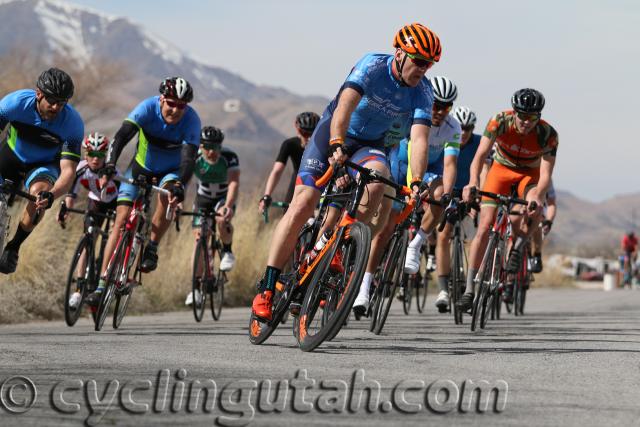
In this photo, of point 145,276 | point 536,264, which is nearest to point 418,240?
point 536,264

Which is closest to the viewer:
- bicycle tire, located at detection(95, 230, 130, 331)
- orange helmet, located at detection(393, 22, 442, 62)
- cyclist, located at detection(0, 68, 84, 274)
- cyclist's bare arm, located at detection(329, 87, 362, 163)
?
cyclist's bare arm, located at detection(329, 87, 362, 163)

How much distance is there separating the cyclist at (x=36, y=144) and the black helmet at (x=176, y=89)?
1.18m

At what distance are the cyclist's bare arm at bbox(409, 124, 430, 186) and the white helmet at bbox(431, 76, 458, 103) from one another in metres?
3.83

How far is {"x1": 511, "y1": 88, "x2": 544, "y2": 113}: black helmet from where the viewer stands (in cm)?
1143

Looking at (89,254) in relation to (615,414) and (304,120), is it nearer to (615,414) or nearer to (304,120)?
(304,120)

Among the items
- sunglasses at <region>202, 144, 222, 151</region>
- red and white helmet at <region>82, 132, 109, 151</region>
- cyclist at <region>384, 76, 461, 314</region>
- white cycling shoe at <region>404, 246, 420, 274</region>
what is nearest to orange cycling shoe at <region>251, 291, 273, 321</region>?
white cycling shoe at <region>404, 246, 420, 274</region>

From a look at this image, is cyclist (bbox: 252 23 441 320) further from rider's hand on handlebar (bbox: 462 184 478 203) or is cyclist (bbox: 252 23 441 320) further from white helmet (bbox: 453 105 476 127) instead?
white helmet (bbox: 453 105 476 127)

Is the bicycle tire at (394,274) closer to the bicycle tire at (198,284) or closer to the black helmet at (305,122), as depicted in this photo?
the black helmet at (305,122)

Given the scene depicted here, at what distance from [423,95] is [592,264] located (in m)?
88.4

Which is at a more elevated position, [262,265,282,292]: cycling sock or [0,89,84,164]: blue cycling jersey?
[0,89,84,164]: blue cycling jersey

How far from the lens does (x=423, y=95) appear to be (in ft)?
28.8

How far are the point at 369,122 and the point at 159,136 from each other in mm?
3314

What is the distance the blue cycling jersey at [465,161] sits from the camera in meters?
14.1

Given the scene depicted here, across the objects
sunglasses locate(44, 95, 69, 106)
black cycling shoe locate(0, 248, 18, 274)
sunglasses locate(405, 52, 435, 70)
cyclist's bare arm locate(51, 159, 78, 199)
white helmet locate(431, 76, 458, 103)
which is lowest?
black cycling shoe locate(0, 248, 18, 274)
